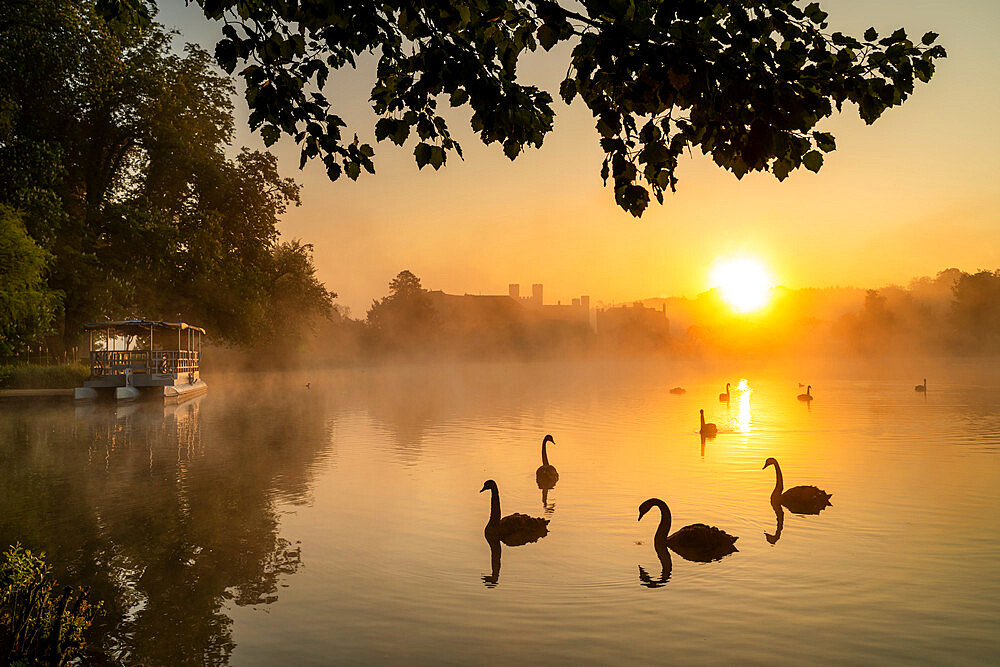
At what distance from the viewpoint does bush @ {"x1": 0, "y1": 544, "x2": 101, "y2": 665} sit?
279 inches

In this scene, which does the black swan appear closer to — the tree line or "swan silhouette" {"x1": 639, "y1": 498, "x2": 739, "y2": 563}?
"swan silhouette" {"x1": 639, "y1": 498, "x2": 739, "y2": 563}

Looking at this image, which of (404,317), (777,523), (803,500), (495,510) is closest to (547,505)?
(495,510)

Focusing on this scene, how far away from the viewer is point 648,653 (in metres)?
9.26

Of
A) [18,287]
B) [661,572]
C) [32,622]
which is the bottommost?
[661,572]

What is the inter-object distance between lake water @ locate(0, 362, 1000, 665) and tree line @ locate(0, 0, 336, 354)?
1688 centimetres

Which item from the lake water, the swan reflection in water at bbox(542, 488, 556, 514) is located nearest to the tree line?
the lake water

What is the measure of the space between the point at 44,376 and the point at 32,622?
166 feet

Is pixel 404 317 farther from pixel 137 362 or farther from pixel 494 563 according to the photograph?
pixel 494 563

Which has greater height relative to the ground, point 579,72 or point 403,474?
point 579,72

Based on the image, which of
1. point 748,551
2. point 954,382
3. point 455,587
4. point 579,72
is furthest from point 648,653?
point 954,382

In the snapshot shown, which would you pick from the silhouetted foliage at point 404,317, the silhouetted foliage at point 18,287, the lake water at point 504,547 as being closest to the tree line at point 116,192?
the silhouetted foliage at point 18,287

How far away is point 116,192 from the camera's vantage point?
59812 millimetres

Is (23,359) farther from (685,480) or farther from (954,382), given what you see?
(954,382)

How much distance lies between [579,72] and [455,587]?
8.23 metres
